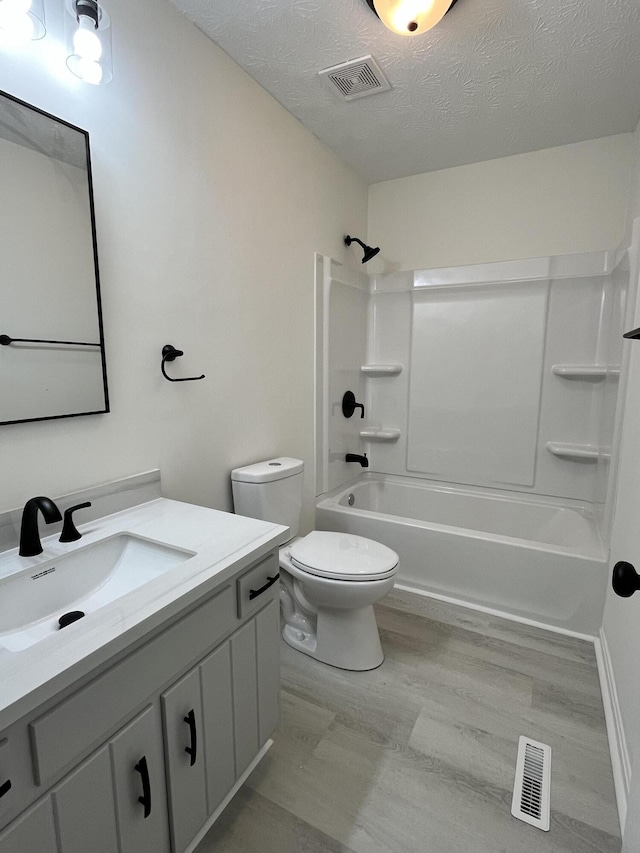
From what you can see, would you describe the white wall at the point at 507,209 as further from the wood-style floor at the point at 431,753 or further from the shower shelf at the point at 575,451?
the wood-style floor at the point at 431,753

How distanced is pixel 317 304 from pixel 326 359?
0.32 meters

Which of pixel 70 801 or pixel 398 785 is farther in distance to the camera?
pixel 398 785

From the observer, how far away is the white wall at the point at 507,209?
7.79 ft

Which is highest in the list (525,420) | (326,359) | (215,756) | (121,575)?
(326,359)

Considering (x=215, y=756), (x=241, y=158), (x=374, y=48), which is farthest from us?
(x=241, y=158)

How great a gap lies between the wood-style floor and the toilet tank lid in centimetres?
79

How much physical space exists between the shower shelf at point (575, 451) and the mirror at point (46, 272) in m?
2.45

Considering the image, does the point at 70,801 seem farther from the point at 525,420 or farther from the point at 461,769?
the point at 525,420

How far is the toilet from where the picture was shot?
66.9 inches

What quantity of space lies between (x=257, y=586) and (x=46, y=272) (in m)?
1.03

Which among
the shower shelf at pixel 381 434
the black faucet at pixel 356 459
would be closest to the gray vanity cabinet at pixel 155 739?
the black faucet at pixel 356 459

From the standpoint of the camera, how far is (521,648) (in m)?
1.95

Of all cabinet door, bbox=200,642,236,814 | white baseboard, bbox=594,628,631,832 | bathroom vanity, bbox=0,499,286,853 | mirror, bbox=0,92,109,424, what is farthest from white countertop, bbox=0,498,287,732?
white baseboard, bbox=594,628,631,832

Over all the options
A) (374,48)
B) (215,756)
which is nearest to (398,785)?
(215,756)
